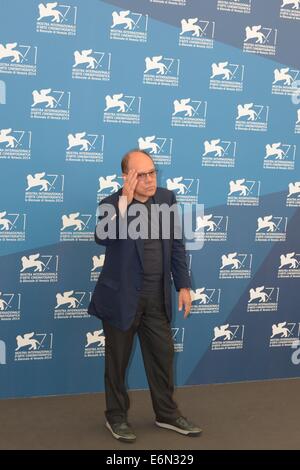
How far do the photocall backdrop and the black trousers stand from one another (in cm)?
78

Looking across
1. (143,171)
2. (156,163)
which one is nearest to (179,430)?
(143,171)

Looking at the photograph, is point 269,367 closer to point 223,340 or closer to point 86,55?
point 223,340

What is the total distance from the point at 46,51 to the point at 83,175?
81 cm

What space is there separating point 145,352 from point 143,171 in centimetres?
105

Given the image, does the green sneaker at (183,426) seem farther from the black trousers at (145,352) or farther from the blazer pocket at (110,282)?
the blazer pocket at (110,282)

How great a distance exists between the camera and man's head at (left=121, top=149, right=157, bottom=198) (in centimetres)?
352

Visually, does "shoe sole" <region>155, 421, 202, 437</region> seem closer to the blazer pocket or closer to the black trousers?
the black trousers

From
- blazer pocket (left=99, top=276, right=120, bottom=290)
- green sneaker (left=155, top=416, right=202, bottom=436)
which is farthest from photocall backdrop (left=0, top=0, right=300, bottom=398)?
green sneaker (left=155, top=416, right=202, bottom=436)

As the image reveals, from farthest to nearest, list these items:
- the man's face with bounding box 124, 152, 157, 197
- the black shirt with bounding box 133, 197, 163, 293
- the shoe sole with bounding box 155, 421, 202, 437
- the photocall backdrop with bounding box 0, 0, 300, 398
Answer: the photocall backdrop with bounding box 0, 0, 300, 398 < the shoe sole with bounding box 155, 421, 202, 437 < the black shirt with bounding box 133, 197, 163, 293 < the man's face with bounding box 124, 152, 157, 197

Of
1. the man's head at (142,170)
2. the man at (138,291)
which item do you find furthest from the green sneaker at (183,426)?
the man's head at (142,170)

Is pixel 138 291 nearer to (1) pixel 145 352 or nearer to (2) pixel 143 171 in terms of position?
(1) pixel 145 352

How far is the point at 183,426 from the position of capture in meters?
3.78

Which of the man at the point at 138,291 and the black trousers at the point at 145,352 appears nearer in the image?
the man at the point at 138,291

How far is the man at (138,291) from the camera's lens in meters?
3.55
